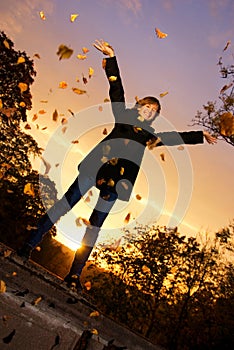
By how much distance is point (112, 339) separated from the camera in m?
2.81

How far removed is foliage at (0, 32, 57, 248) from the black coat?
14.3 meters

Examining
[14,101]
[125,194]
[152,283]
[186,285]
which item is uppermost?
[14,101]

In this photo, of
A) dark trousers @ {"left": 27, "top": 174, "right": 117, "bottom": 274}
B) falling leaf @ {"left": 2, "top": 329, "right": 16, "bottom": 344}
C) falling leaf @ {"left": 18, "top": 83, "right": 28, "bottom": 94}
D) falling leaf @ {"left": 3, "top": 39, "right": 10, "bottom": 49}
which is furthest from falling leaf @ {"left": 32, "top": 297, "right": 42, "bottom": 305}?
falling leaf @ {"left": 3, "top": 39, "right": 10, "bottom": 49}

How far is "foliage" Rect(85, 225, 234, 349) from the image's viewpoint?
19.7 metres

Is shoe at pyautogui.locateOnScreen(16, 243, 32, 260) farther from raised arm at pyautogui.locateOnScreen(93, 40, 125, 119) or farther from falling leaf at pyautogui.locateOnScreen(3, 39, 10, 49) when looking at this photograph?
falling leaf at pyautogui.locateOnScreen(3, 39, 10, 49)

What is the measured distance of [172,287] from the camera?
21312 mm

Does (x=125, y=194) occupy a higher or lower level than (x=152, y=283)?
lower

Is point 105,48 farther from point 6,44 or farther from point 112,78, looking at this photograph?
point 6,44

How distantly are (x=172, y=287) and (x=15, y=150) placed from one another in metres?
16.3

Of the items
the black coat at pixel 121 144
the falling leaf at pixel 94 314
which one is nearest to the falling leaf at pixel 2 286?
the falling leaf at pixel 94 314

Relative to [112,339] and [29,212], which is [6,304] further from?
[29,212]

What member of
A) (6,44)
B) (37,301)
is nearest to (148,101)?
(37,301)

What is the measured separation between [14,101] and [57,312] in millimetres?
19786

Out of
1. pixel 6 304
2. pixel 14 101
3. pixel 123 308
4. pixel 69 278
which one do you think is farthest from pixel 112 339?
pixel 14 101
